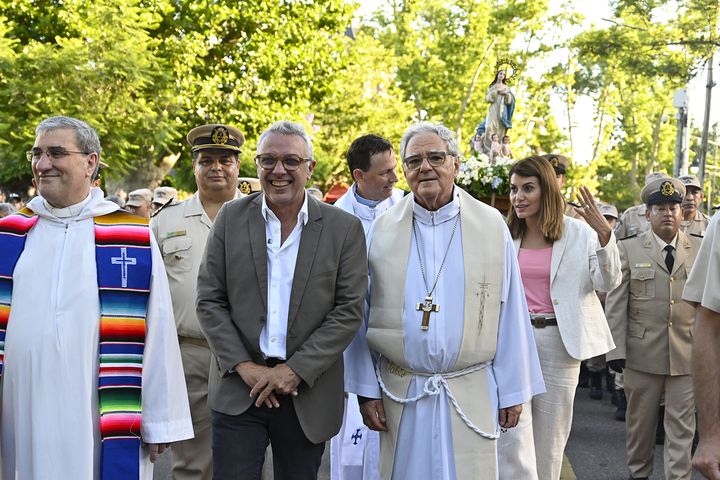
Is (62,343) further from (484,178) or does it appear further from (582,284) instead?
(484,178)

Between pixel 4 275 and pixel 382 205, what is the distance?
2910 millimetres

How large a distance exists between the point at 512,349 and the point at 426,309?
0.48 meters

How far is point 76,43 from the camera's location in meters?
17.4

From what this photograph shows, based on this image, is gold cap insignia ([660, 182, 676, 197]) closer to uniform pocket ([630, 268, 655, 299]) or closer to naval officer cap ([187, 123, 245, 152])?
uniform pocket ([630, 268, 655, 299])

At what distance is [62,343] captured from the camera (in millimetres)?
3980

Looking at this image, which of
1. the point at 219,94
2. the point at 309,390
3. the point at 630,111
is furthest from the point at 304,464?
the point at 630,111

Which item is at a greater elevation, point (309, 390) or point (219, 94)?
point (219, 94)

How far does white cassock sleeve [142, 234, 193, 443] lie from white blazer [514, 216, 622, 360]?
8.24ft

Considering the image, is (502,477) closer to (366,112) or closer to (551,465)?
→ (551,465)

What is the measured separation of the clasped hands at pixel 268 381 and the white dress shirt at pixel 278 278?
97mm

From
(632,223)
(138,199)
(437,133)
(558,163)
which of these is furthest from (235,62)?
(437,133)

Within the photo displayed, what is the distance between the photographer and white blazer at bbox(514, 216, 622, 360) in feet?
18.5

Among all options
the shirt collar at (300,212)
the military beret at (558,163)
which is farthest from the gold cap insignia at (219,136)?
the military beret at (558,163)

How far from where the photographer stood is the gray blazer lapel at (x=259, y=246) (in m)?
4.20
